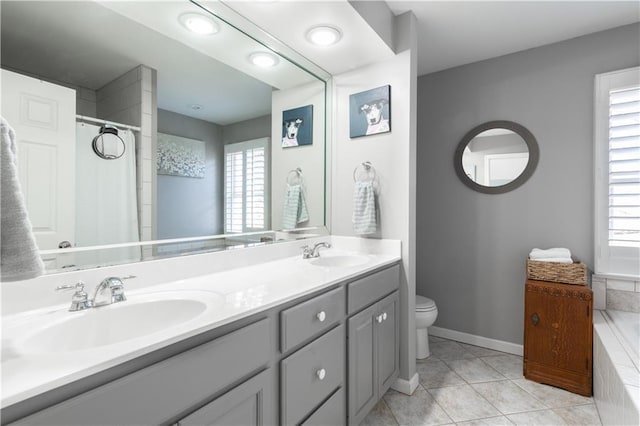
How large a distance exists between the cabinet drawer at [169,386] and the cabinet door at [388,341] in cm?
91

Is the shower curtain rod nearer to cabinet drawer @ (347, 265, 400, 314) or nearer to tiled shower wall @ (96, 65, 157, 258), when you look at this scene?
tiled shower wall @ (96, 65, 157, 258)

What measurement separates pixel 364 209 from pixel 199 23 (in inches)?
54.2

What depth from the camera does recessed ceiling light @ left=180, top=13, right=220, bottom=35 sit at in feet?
4.82

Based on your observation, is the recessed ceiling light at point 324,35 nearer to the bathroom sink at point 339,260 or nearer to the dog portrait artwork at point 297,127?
the dog portrait artwork at point 297,127

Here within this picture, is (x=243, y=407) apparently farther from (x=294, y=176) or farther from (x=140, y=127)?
(x=294, y=176)

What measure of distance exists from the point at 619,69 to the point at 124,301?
320 centimetres

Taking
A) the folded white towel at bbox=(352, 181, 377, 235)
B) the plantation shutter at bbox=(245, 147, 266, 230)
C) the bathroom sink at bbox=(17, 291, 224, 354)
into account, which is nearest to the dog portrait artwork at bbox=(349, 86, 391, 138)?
the folded white towel at bbox=(352, 181, 377, 235)

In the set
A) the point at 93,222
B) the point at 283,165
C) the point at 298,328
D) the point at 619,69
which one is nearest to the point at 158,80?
the point at 93,222

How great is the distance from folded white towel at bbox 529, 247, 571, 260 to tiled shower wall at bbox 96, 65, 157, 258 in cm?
244

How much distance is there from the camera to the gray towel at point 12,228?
0.66 metres

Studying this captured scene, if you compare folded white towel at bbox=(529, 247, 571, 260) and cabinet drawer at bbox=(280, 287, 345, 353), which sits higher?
Answer: folded white towel at bbox=(529, 247, 571, 260)

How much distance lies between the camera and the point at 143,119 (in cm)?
130

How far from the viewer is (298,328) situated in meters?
1.19

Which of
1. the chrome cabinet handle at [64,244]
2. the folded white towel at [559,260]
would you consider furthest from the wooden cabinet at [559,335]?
the chrome cabinet handle at [64,244]
